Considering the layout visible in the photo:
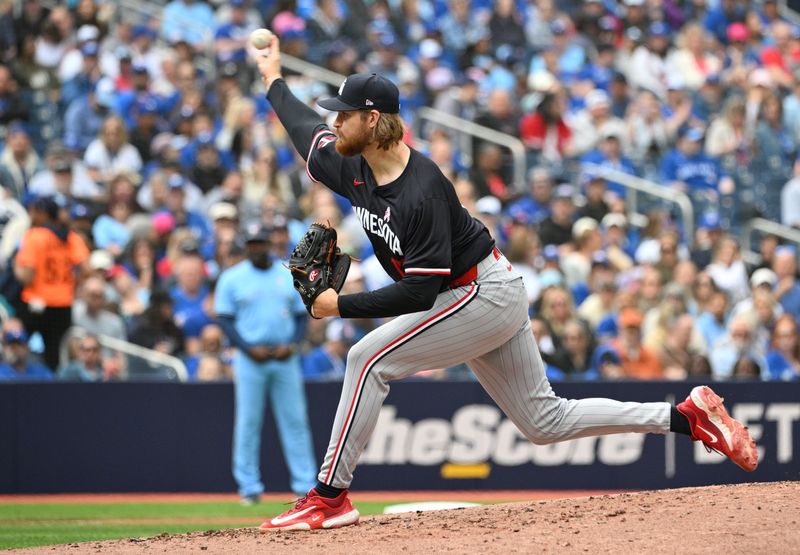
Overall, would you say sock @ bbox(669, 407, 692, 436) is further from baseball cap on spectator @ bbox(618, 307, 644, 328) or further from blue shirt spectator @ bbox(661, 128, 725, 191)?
blue shirt spectator @ bbox(661, 128, 725, 191)

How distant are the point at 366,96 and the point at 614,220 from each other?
27.3 feet

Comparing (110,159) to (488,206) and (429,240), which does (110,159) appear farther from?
(429,240)

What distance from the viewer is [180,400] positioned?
448 inches

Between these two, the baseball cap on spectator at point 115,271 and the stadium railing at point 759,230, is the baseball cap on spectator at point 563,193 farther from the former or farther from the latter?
the baseball cap on spectator at point 115,271

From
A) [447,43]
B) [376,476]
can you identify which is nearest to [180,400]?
[376,476]

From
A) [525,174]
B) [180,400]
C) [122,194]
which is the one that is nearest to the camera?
[180,400]

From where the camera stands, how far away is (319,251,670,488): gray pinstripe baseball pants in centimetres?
602

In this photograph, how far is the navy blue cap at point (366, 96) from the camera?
19.4ft

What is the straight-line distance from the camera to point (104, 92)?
14.5 metres

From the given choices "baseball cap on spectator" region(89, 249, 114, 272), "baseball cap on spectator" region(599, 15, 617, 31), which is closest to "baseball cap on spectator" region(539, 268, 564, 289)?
"baseball cap on spectator" region(89, 249, 114, 272)

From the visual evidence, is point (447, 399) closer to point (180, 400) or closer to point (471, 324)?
point (180, 400)

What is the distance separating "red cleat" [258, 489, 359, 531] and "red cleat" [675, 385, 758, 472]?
1.76 m

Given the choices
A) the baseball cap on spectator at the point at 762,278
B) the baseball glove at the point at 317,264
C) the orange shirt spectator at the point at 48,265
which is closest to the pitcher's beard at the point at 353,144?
the baseball glove at the point at 317,264

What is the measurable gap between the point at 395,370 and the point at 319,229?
0.76 metres
